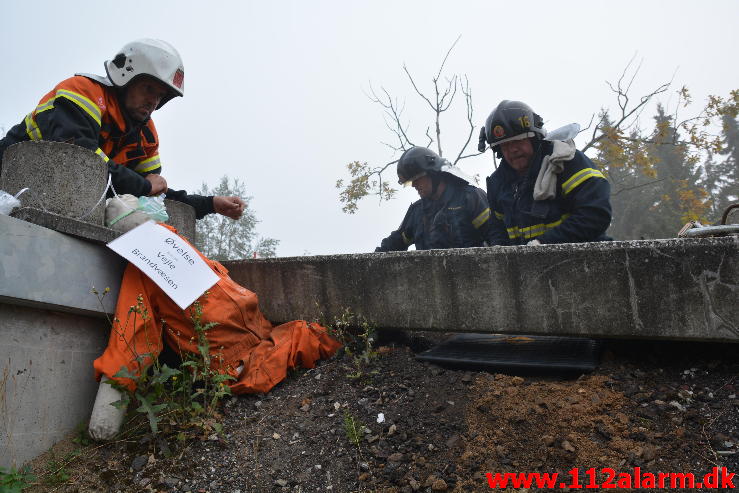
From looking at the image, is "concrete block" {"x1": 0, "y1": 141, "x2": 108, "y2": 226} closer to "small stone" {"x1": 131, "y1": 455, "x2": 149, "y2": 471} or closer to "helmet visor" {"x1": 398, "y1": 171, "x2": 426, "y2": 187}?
"small stone" {"x1": 131, "y1": 455, "x2": 149, "y2": 471}

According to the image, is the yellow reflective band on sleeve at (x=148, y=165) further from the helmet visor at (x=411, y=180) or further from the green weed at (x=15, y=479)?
the helmet visor at (x=411, y=180)

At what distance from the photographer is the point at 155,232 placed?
2.60 meters

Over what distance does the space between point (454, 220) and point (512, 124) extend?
4.48ft

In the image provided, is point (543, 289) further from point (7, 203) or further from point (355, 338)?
point (7, 203)

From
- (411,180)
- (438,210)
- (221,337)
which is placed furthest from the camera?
(411,180)

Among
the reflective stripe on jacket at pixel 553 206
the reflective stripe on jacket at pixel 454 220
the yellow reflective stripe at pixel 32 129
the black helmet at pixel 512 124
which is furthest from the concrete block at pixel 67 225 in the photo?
the reflective stripe on jacket at pixel 454 220

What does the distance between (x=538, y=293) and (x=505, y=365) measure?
1.47 ft

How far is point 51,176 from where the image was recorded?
96.0 inches

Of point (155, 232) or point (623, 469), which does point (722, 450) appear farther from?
point (155, 232)

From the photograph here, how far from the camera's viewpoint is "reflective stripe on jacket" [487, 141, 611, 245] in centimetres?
339

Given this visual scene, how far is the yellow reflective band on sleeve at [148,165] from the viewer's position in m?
3.33

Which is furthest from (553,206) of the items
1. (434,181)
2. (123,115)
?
(123,115)

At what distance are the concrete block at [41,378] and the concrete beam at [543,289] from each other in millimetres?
1264

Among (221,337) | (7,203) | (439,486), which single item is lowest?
(439,486)
